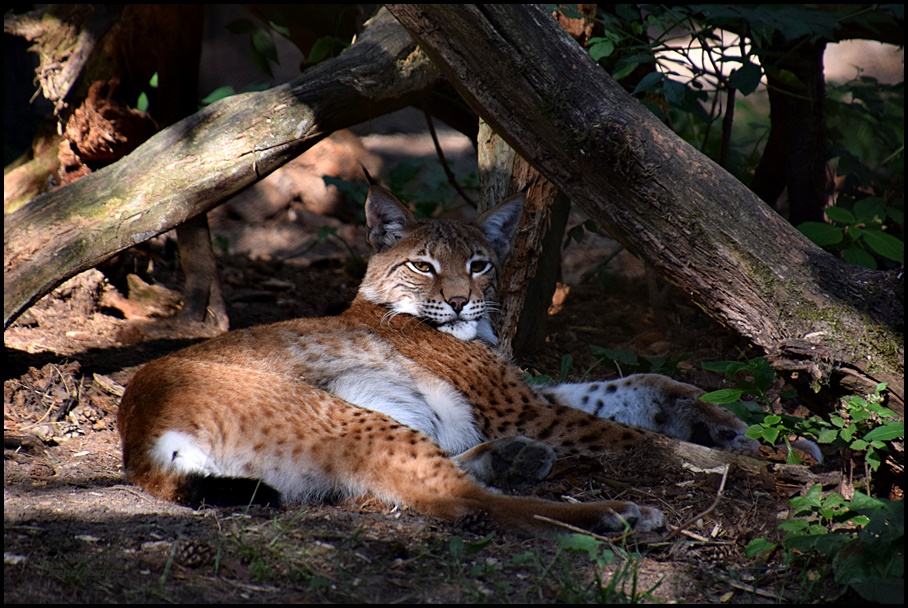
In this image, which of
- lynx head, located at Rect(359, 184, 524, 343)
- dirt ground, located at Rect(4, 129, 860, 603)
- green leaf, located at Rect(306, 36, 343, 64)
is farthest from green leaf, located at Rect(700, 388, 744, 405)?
green leaf, located at Rect(306, 36, 343, 64)

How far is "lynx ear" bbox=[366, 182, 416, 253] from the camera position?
434 cm

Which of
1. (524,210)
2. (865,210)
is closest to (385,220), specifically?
(524,210)

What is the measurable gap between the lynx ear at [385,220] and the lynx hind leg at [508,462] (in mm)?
1442

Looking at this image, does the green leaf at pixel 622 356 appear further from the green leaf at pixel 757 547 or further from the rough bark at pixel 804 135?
the green leaf at pixel 757 547

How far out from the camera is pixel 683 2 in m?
4.58

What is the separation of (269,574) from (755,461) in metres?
2.17

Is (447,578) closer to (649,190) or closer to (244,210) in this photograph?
(649,190)

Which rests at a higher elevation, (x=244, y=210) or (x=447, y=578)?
(x=244, y=210)

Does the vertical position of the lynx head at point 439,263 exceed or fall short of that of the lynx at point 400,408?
it exceeds it

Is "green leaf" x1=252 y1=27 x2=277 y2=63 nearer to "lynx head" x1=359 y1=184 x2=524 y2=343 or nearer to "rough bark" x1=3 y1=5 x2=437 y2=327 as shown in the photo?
"rough bark" x1=3 y1=5 x2=437 y2=327

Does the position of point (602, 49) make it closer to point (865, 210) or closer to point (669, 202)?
point (669, 202)

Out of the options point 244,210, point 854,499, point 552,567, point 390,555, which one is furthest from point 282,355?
point 244,210

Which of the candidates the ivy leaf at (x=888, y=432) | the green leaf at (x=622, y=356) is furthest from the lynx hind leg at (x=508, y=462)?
the green leaf at (x=622, y=356)

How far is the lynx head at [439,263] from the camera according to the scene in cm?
413
